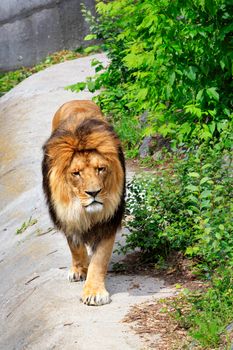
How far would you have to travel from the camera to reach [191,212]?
19.8ft

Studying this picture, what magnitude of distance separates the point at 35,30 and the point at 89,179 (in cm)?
1162

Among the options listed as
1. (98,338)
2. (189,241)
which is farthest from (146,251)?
(98,338)

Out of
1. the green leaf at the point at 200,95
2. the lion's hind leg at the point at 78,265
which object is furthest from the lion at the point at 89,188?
the green leaf at the point at 200,95

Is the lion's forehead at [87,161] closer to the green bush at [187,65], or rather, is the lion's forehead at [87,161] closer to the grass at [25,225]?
the green bush at [187,65]

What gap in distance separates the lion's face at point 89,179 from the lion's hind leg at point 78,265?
67cm

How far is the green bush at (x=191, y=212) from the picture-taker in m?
5.64

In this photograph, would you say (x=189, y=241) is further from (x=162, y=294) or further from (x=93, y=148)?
(x=93, y=148)

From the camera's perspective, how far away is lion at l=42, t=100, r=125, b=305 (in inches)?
230

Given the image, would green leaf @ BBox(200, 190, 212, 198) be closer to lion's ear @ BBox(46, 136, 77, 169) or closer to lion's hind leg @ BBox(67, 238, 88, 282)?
lion's ear @ BBox(46, 136, 77, 169)

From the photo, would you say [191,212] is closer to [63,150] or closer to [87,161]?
[87,161]

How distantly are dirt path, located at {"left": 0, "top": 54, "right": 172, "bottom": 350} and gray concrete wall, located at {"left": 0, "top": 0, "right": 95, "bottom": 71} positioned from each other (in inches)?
197

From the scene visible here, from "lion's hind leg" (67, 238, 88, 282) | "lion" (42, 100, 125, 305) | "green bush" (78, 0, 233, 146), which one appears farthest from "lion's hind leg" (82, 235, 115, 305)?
"green bush" (78, 0, 233, 146)

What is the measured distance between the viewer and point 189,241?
638 centimetres

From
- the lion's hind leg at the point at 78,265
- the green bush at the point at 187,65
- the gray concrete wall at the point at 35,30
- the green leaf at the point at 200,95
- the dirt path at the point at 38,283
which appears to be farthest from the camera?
the gray concrete wall at the point at 35,30
